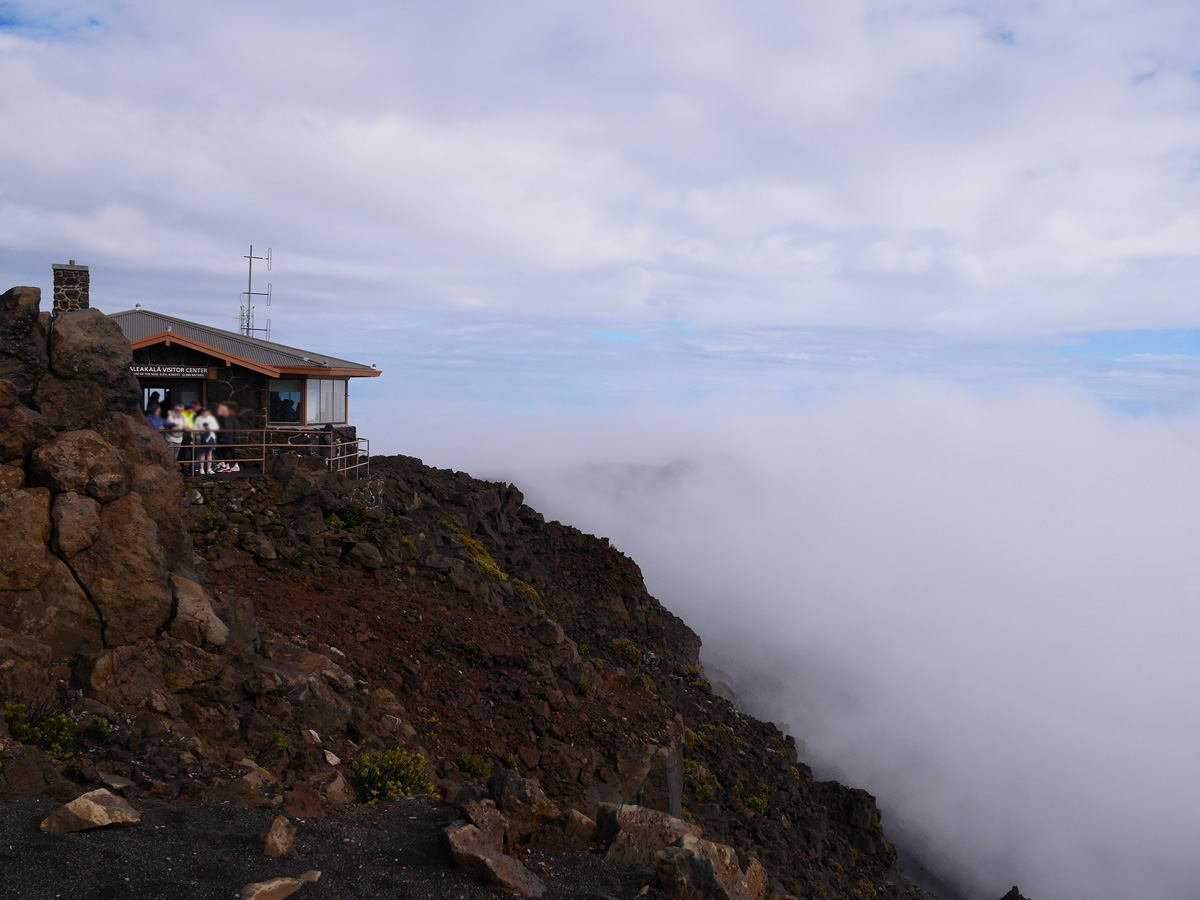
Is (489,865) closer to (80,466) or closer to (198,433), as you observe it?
(80,466)

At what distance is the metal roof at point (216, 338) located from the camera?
2417 cm

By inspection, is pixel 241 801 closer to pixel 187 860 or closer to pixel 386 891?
pixel 187 860

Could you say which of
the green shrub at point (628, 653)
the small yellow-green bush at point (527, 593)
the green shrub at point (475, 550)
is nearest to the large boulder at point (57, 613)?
the green shrub at point (475, 550)

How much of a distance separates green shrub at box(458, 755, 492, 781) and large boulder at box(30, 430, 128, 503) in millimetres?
7108

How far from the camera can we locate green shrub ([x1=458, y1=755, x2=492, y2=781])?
1312 cm

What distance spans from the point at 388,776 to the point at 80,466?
19.7ft

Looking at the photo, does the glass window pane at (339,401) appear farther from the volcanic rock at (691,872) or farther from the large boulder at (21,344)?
the volcanic rock at (691,872)

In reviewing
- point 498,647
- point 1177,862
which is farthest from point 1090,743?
point 498,647

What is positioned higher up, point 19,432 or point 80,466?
point 19,432

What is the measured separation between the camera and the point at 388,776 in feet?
32.2

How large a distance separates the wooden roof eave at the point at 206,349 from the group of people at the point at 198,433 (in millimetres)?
1421

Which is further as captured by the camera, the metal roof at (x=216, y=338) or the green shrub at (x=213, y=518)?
the metal roof at (x=216, y=338)

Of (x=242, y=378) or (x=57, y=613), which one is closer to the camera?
(x=57, y=613)

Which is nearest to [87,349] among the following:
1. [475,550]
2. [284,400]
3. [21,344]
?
[21,344]
